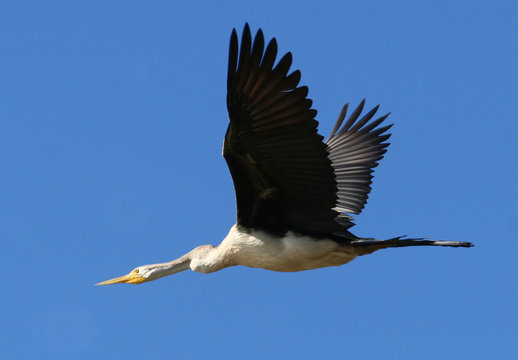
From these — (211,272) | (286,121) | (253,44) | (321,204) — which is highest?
(253,44)

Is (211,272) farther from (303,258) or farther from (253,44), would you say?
(253,44)

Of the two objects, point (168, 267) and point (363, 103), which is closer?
point (168, 267)

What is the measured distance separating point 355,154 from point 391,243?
10.00 feet

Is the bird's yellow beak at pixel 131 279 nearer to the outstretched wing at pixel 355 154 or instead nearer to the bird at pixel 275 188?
the bird at pixel 275 188

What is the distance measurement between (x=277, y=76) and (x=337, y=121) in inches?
185

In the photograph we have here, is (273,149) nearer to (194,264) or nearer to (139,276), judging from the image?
(194,264)

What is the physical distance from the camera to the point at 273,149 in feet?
29.0

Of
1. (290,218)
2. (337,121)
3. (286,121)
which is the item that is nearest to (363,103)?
(337,121)

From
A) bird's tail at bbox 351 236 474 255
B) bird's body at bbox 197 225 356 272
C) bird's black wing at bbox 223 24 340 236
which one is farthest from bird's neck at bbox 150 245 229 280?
bird's tail at bbox 351 236 474 255

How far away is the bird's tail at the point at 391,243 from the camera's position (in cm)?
920

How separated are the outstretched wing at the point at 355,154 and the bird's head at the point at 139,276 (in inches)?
102

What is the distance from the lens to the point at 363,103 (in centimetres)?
1286

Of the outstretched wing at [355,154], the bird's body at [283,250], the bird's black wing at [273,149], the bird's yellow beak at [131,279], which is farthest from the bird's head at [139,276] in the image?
the outstretched wing at [355,154]

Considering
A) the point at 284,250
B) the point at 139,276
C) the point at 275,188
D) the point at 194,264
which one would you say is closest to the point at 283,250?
the point at 284,250
